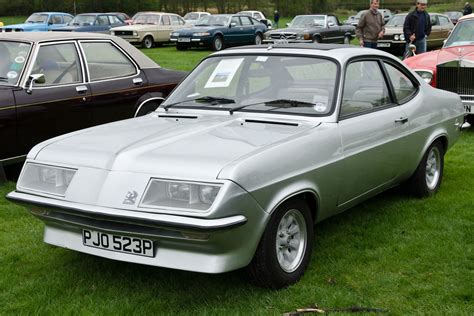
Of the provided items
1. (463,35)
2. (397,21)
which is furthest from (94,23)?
(463,35)

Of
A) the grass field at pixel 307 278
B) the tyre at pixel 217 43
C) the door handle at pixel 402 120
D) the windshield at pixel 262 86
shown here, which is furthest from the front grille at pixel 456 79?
the tyre at pixel 217 43

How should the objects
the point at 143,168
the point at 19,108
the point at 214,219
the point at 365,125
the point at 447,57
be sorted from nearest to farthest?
the point at 214,219 → the point at 143,168 → the point at 365,125 → the point at 19,108 → the point at 447,57

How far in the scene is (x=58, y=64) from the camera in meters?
7.23

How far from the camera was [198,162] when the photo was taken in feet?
12.1

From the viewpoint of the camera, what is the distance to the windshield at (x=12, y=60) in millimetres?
6828

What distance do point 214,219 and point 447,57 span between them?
23.5ft

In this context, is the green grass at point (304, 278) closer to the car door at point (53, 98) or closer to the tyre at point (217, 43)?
the car door at point (53, 98)

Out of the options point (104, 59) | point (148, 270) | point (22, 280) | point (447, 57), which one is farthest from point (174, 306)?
point (447, 57)

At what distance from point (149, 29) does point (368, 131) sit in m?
23.6

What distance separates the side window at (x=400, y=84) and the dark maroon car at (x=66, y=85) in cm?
331

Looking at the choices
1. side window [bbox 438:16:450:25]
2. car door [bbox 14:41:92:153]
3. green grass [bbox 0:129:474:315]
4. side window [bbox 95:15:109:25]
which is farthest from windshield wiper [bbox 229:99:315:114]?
side window [bbox 95:15:109:25]

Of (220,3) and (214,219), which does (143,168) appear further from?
(220,3)

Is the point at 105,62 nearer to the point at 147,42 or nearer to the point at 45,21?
the point at 147,42

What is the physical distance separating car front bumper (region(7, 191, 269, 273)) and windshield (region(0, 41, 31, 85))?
342cm
